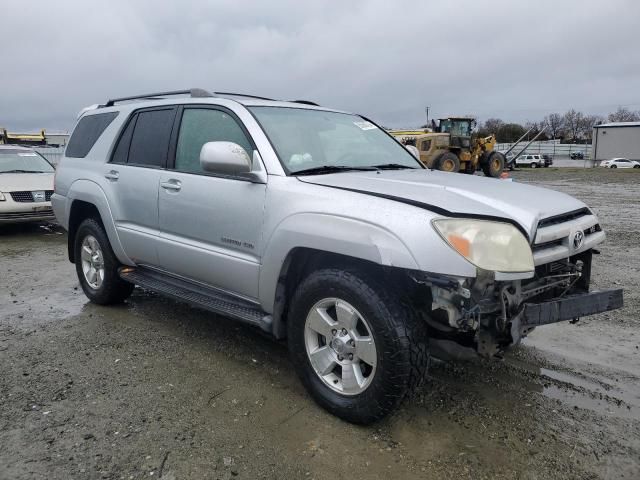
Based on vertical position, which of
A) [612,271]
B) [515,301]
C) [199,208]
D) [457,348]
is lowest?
[612,271]

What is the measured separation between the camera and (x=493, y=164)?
26344 millimetres

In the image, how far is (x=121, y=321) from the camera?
477cm

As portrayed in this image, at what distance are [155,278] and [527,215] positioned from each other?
293cm

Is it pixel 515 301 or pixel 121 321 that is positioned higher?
pixel 515 301

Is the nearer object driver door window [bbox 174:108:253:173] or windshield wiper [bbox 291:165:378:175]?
windshield wiper [bbox 291:165:378:175]

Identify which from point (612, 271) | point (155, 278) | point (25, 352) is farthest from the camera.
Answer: point (612, 271)

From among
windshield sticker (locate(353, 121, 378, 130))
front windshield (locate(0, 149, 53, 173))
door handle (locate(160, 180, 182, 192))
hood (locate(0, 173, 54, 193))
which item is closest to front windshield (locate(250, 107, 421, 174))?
windshield sticker (locate(353, 121, 378, 130))

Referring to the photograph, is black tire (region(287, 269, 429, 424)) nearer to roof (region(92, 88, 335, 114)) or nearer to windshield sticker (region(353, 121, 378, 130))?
roof (region(92, 88, 335, 114))

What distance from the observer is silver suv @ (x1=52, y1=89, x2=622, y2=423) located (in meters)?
2.67

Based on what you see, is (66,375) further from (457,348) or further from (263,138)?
(457,348)

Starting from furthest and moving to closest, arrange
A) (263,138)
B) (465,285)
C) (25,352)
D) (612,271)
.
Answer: (612,271) → (25,352) → (263,138) → (465,285)

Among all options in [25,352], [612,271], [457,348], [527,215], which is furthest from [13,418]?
[612,271]

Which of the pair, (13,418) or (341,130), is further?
(341,130)

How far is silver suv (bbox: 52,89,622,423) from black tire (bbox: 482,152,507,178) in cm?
2292
